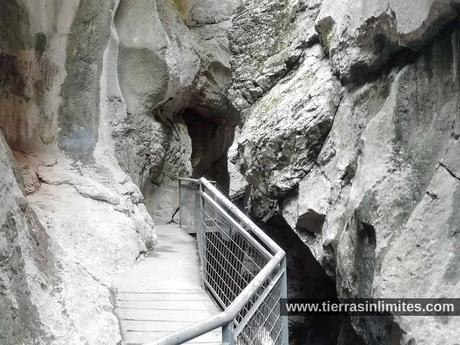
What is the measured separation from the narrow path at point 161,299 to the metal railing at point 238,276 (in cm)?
22

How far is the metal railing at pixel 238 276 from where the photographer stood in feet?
6.78

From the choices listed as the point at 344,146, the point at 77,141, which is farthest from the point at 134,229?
the point at 344,146

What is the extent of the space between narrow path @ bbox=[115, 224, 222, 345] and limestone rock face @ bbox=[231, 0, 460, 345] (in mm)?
1526

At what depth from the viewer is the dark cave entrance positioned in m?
15.6

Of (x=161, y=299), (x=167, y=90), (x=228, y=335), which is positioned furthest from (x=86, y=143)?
(x=228, y=335)

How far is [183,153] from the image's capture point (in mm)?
12008

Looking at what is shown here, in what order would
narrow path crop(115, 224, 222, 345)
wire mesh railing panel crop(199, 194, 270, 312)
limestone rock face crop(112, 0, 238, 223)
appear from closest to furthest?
1. narrow path crop(115, 224, 222, 345)
2. wire mesh railing panel crop(199, 194, 270, 312)
3. limestone rock face crop(112, 0, 238, 223)

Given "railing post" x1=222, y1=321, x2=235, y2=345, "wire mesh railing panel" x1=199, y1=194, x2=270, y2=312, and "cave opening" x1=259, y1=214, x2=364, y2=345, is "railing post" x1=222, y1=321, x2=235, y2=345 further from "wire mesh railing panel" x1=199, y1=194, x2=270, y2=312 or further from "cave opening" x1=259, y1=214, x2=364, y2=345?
"cave opening" x1=259, y1=214, x2=364, y2=345

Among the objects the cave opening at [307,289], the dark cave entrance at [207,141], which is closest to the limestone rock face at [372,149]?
the cave opening at [307,289]

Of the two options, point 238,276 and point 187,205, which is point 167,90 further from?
point 238,276

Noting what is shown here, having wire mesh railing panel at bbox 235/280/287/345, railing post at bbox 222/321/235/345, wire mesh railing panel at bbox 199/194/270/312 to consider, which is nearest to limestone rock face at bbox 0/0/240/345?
wire mesh railing panel at bbox 199/194/270/312

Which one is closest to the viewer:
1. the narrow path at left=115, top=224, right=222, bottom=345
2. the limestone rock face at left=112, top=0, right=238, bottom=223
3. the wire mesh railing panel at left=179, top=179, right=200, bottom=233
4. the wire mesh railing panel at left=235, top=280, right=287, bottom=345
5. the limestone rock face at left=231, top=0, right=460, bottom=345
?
the wire mesh railing panel at left=235, top=280, right=287, bottom=345

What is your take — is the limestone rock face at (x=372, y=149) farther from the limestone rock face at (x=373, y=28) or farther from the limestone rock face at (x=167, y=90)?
the limestone rock face at (x=167, y=90)

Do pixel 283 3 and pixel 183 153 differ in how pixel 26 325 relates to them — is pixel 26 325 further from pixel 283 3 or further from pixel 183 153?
pixel 183 153
